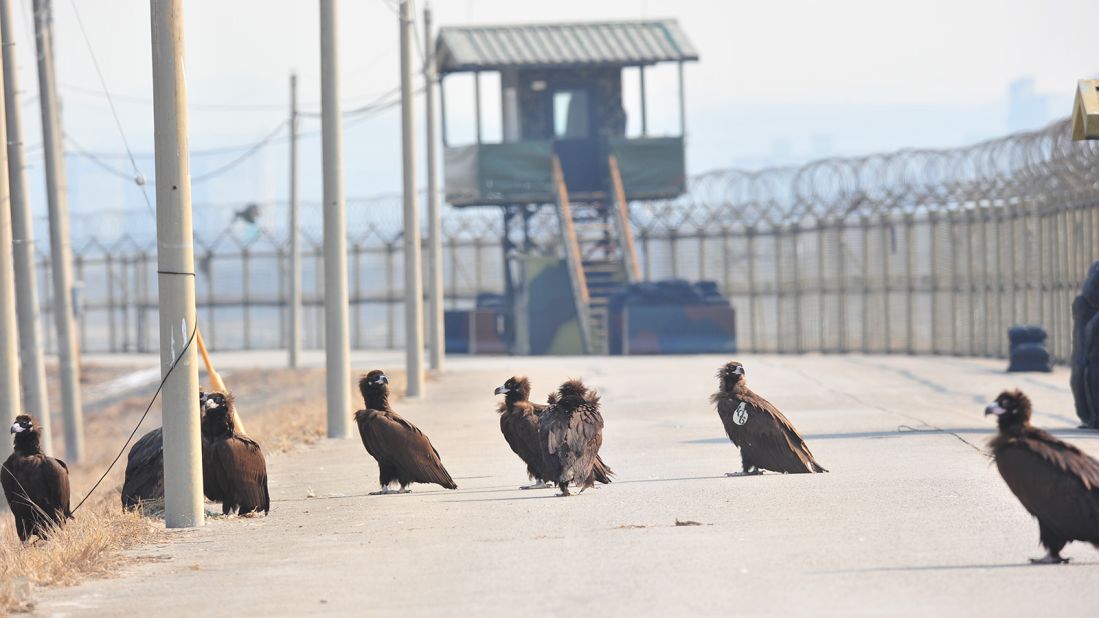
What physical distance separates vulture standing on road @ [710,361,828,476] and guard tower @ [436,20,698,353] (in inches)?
1202

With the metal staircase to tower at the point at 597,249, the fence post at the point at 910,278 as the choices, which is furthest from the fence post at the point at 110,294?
the fence post at the point at 910,278

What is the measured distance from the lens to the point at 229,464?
12531 millimetres

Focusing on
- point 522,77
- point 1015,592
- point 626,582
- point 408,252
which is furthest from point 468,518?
point 522,77

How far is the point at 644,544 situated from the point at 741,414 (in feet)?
11.4

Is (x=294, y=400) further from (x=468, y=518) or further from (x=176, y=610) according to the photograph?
(x=176, y=610)

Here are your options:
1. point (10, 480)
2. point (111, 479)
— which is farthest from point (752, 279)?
point (10, 480)

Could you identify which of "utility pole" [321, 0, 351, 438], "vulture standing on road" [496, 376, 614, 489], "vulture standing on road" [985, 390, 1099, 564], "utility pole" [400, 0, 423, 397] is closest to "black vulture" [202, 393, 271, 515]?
"vulture standing on road" [496, 376, 614, 489]

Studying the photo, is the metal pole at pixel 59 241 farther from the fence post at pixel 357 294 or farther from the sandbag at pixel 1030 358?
the fence post at pixel 357 294

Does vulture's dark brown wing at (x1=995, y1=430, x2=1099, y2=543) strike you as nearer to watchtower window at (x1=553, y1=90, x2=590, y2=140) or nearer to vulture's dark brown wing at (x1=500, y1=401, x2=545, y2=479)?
vulture's dark brown wing at (x1=500, y1=401, x2=545, y2=479)

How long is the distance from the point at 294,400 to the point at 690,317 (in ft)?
38.9

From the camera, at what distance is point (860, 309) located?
1673 inches

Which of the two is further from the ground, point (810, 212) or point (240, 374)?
point (810, 212)

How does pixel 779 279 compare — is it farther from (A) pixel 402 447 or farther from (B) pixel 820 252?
(A) pixel 402 447

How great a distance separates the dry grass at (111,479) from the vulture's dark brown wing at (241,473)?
633 millimetres
